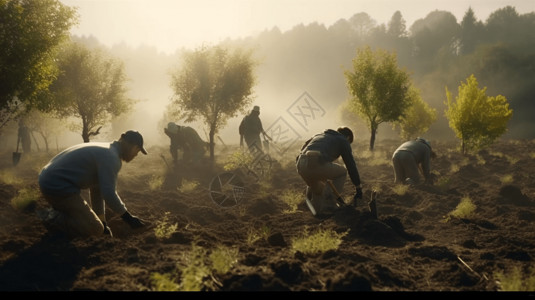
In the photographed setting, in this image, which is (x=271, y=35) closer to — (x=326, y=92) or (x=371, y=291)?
(x=326, y=92)

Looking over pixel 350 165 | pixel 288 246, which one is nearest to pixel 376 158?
pixel 350 165

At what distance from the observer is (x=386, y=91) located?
18.0m

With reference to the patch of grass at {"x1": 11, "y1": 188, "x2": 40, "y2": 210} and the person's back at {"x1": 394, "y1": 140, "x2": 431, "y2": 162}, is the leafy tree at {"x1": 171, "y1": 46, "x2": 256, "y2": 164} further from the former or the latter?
the patch of grass at {"x1": 11, "y1": 188, "x2": 40, "y2": 210}

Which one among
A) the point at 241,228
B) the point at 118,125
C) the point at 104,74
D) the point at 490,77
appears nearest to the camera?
the point at 241,228

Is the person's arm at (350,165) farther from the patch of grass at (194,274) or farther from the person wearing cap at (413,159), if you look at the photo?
the person wearing cap at (413,159)

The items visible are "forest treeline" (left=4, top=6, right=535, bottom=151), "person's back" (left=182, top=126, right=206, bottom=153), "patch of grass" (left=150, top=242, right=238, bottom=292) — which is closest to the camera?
"patch of grass" (left=150, top=242, right=238, bottom=292)

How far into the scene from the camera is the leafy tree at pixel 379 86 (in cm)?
1791

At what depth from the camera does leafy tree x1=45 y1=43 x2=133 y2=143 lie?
1580 cm

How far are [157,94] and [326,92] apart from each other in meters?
74.1

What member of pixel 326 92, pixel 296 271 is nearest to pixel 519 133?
pixel 296 271

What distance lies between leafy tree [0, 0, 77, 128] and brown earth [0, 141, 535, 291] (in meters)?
2.77

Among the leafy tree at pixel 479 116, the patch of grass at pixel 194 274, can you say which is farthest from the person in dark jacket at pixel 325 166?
the leafy tree at pixel 479 116

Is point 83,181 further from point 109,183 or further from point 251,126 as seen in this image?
point 251,126

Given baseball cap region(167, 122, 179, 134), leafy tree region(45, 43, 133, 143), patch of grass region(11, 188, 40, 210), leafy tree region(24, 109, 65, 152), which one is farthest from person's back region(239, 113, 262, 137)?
leafy tree region(24, 109, 65, 152)
